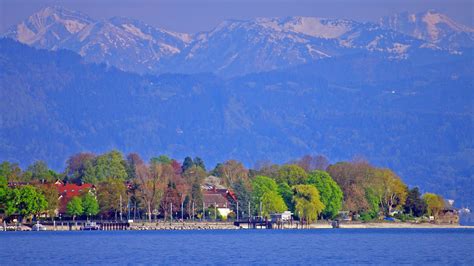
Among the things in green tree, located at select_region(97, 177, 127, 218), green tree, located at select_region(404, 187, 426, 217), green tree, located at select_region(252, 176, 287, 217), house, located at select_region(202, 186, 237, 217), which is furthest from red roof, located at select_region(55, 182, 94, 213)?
green tree, located at select_region(404, 187, 426, 217)

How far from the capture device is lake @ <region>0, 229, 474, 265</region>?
234 feet

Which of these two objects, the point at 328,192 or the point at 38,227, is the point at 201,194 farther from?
the point at 38,227

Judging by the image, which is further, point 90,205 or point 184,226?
point 184,226

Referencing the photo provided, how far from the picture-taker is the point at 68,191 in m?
139

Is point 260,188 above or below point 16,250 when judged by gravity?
above

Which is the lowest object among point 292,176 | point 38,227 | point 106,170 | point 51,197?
point 38,227

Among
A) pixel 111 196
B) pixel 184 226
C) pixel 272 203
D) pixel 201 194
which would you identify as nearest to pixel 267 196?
pixel 272 203

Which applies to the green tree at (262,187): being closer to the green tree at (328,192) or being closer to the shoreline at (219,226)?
the shoreline at (219,226)

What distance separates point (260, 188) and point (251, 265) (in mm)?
71092

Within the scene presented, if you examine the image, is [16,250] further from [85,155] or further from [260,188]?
[85,155]

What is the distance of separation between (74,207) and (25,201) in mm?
10414

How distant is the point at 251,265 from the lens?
2625 inches

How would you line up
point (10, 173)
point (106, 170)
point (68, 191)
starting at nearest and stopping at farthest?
point (68, 191) → point (10, 173) → point (106, 170)

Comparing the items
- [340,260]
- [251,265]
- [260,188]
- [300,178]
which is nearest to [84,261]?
[251,265]
